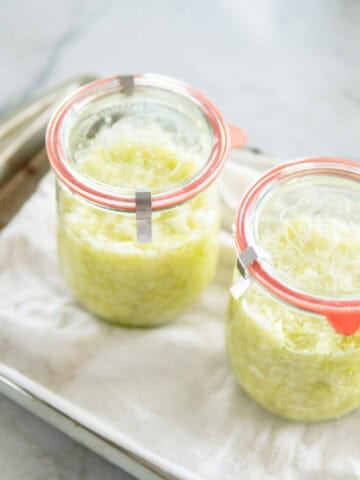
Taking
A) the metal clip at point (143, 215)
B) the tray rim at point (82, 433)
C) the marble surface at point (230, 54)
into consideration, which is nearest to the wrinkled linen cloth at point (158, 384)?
the tray rim at point (82, 433)

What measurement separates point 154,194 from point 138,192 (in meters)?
0.02

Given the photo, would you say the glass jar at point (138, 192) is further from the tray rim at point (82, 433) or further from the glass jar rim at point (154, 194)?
the tray rim at point (82, 433)

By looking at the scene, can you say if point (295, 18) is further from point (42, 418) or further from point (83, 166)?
point (42, 418)

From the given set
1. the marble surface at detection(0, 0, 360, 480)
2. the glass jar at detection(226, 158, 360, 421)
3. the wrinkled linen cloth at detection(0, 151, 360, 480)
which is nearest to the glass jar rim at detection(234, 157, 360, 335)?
the glass jar at detection(226, 158, 360, 421)

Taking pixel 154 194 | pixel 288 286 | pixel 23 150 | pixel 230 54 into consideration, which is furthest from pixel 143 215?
pixel 230 54

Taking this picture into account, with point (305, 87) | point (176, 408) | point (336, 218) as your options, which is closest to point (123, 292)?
point (176, 408)

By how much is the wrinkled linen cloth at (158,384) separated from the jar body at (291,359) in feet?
0.12

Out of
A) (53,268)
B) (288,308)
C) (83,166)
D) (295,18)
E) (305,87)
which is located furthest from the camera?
(295,18)

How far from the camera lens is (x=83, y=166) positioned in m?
0.82

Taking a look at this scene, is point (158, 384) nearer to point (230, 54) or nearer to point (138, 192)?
point (138, 192)

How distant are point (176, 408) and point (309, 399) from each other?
0.15 metres

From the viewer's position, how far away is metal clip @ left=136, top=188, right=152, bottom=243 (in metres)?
0.75

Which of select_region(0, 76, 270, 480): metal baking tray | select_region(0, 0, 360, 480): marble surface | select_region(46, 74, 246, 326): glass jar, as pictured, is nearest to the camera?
select_region(46, 74, 246, 326): glass jar

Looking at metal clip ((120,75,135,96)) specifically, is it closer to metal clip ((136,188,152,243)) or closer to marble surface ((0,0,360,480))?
metal clip ((136,188,152,243))
